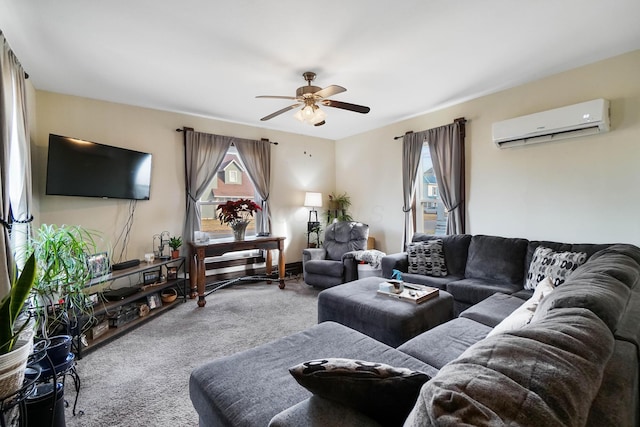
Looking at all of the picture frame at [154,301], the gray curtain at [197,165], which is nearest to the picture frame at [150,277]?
the picture frame at [154,301]

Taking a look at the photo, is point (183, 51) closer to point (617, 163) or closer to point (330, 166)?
point (330, 166)

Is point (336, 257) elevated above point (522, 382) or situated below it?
below

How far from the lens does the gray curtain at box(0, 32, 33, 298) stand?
189 centimetres

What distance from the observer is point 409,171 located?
437cm

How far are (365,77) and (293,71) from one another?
2.50ft

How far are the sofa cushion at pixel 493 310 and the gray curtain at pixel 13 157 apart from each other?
3068 millimetres

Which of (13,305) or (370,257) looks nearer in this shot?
(13,305)

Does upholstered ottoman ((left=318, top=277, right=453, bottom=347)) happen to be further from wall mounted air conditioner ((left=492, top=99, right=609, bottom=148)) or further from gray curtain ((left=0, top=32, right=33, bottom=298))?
gray curtain ((left=0, top=32, right=33, bottom=298))

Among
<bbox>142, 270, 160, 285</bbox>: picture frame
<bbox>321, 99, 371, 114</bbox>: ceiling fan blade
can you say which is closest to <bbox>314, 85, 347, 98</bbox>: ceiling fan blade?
<bbox>321, 99, 371, 114</bbox>: ceiling fan blade

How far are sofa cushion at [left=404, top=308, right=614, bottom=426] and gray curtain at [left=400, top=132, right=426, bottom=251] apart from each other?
147 inches

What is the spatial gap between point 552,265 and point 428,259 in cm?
118

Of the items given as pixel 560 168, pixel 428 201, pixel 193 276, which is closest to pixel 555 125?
pixel 560 168

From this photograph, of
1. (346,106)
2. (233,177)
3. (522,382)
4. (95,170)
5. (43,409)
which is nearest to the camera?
(522,382)

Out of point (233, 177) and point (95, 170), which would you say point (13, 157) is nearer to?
point (95, 170)
